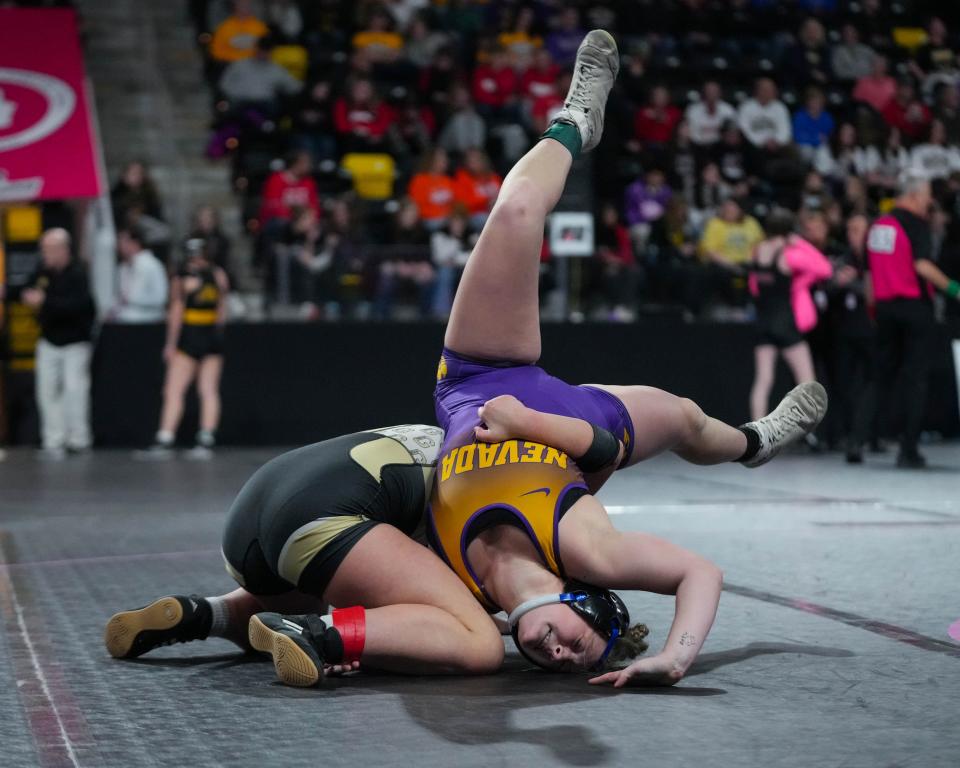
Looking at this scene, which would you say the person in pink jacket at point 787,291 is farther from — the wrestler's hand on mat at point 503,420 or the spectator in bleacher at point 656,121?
the wrestler's hand on mat at point 503,420

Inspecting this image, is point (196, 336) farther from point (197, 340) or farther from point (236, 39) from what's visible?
point (236, 39)

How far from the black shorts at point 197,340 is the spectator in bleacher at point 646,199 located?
390cm

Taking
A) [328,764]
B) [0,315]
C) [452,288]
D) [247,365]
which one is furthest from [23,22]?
[328,764]

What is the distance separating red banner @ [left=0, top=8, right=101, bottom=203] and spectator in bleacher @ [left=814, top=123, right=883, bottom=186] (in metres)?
7.11

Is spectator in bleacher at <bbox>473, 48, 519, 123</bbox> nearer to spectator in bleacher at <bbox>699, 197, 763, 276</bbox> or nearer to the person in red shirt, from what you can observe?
the person in red shirt

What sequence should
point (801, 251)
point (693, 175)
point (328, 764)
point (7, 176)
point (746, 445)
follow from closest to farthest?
point (328, 764) → point (746, 445) → point (801, 251) → point (7, 176) → point (693, 175)

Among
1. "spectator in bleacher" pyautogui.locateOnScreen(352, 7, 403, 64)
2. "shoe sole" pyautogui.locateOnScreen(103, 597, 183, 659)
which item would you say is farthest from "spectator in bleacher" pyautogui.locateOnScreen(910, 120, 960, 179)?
"shoe sole" pyautogui.locateOnScreen(103, 597, 183, 659)

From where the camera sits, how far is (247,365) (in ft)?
38.9

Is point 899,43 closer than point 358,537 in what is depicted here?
No

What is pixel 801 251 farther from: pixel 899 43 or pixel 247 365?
pixel 899 43

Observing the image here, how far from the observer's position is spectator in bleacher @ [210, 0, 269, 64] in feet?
45.2

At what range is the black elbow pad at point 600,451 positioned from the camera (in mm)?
3871

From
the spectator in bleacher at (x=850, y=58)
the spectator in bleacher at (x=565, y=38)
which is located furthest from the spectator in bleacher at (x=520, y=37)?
the spectator in bleacher at (x=850, y=58)

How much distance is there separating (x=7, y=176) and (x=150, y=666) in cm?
898
